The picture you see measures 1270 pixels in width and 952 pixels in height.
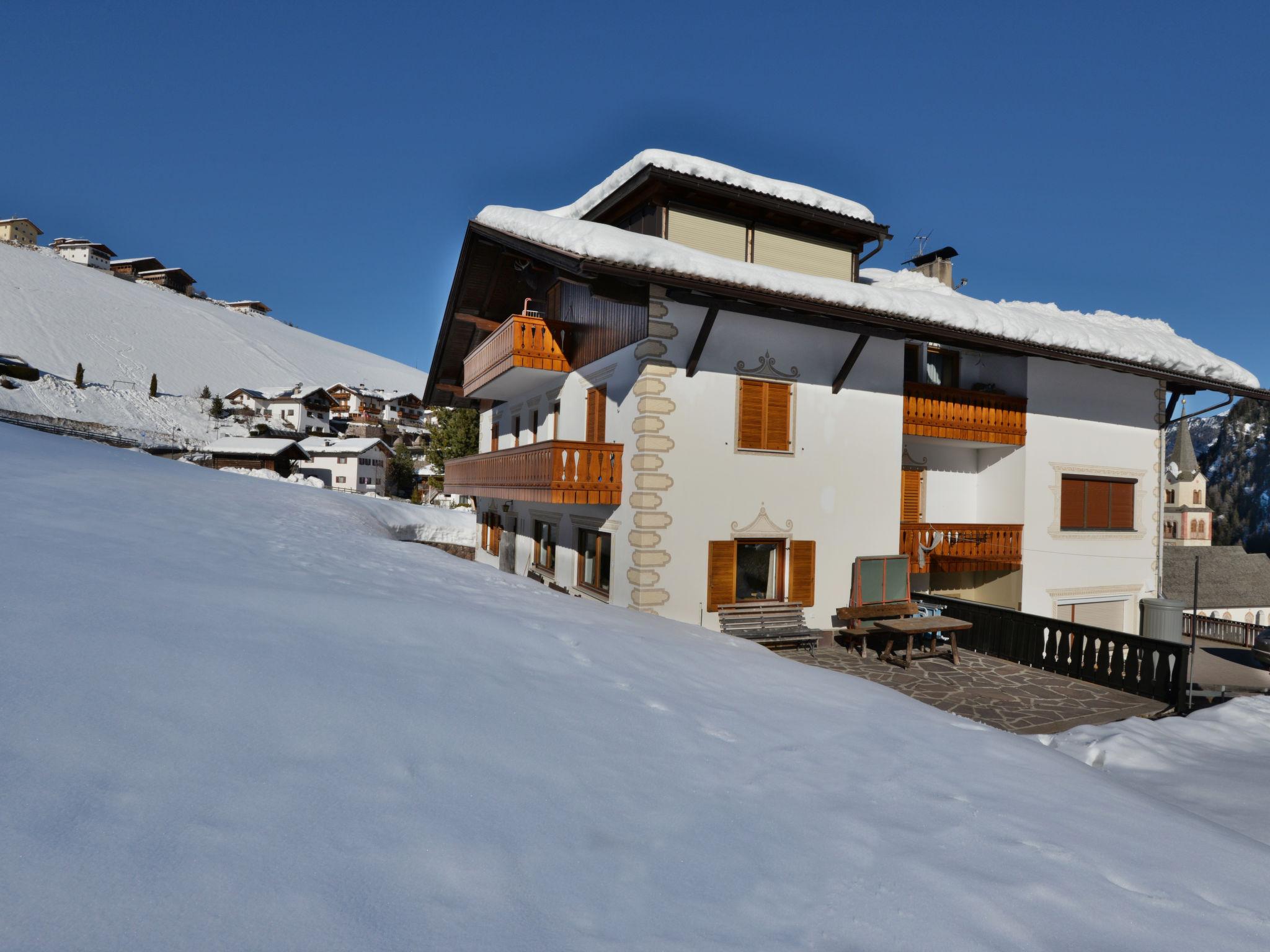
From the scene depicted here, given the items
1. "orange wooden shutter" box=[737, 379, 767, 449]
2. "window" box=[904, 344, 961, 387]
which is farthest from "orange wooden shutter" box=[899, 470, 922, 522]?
"orange wooden shutter" box=[737, 379, 767, 449]

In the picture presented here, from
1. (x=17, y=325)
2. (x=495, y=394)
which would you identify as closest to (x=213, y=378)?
(x=17, y=325)

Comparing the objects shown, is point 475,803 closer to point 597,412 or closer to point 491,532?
point 597,412

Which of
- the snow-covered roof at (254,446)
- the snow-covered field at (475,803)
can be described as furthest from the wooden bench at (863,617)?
the snow-covered roof at (254,446)

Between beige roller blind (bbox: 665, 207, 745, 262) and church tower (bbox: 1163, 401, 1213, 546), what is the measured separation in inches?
3012

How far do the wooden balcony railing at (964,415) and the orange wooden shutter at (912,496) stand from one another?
143cm

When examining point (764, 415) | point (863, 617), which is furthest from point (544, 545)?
point (863, 617)

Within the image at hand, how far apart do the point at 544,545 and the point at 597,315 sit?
21.5ft

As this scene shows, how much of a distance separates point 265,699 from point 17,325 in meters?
145

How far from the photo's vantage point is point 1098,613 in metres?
18.5

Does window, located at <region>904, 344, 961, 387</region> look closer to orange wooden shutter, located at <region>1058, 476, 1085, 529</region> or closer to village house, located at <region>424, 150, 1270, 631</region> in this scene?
village house, located at <region>424, 150, 1270, 631</region>

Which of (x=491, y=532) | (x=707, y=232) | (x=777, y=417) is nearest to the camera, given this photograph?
(x=777, y=417)

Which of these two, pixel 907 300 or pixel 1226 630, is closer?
pixel 907 300

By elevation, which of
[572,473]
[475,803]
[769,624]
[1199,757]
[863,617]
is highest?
[572,473]

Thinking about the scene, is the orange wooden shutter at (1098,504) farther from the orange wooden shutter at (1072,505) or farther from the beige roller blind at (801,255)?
the beige roller blind at (801,255)
